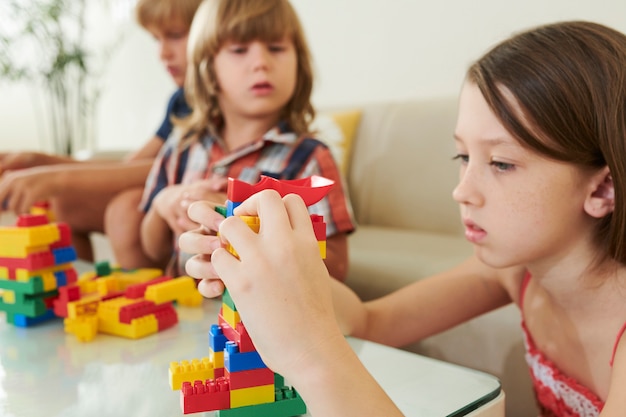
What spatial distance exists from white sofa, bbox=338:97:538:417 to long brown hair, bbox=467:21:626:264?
473 millimetres

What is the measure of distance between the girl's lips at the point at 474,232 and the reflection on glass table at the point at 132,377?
0.15 meters

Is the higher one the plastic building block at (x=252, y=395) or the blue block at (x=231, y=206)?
the blue block at (x=231, y=206)

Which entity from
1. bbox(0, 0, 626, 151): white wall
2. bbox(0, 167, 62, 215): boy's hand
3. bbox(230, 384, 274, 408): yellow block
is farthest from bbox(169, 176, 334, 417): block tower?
bbox(0, 0, 626, 151): white wall

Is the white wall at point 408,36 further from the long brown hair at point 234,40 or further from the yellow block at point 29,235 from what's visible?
the yellow block at point 29,235

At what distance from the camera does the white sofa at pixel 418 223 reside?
3.65ft

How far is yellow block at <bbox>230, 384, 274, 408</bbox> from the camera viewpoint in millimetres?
508

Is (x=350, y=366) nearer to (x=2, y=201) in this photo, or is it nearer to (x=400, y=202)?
(x=2, y=201)

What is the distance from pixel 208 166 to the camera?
1323 mm

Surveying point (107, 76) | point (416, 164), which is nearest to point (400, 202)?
point (416, 164)

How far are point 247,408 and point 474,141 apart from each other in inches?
15.2

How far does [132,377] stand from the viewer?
660 mm

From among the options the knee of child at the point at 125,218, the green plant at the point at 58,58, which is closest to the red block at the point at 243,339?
the knee of child at the point at 125,218

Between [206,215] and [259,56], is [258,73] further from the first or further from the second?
[206,215]

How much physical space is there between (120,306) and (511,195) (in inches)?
19.6
